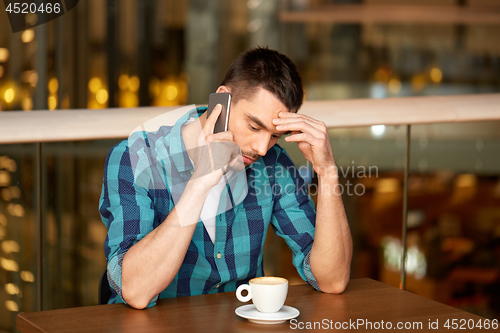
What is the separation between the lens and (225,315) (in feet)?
2.73

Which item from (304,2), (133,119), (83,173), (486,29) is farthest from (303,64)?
(133,119)

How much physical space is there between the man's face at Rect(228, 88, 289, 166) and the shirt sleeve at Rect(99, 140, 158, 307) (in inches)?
9.6

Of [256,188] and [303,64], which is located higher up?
[303,64]

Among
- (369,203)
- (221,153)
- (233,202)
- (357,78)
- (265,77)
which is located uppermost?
(357,78)

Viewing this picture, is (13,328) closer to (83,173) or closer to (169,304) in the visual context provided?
(169,304)

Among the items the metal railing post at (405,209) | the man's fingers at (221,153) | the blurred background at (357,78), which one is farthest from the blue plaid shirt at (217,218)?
the blurred background at (357,78)

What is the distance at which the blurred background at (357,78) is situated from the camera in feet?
15.9

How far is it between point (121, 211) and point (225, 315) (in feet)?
1.07

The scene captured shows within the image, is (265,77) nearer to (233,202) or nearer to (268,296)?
(233,202)

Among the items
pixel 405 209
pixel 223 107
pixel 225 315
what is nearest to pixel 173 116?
pixel 223 107

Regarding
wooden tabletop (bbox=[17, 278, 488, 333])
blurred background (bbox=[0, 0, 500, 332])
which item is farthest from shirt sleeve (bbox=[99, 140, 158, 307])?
blurred background (bbox=[0, 0, 500, 332])

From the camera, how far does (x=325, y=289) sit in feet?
3.32

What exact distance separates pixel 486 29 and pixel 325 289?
7.22m

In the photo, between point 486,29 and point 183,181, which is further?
point 486,29
